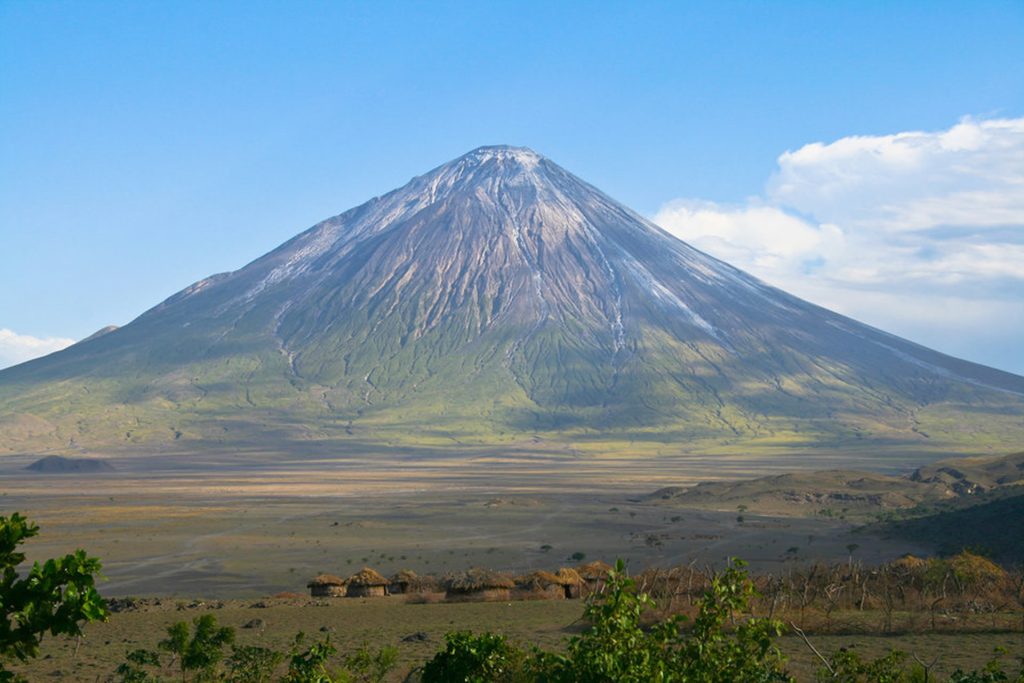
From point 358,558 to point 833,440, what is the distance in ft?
349

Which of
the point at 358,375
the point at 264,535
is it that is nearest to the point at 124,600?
the point at 264,535

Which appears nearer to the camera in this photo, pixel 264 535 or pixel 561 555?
pixel 561 555

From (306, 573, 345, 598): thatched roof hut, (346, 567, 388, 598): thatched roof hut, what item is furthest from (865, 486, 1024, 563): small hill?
(306, 573, 345, 598): thatched roof hut

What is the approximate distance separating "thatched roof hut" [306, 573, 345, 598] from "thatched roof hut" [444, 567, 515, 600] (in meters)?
3.14

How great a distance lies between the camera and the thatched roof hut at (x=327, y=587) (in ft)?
92.0

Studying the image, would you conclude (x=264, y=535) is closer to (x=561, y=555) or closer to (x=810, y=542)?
(x=561, y=555)

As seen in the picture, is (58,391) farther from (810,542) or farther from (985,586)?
(985,586)

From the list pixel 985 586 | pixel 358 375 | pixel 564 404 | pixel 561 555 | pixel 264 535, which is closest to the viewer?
pixel 985 586

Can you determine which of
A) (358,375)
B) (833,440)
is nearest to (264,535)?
(833,440)

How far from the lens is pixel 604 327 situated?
623ft

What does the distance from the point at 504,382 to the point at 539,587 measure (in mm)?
144699

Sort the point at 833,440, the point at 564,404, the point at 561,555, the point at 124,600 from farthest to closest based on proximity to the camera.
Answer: the point at 564,404 < the point at 833,440 < the point at 561,555 < the point at 124,600

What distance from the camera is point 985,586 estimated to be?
22.7 metres

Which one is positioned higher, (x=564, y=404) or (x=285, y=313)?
(x=285, y=313)
